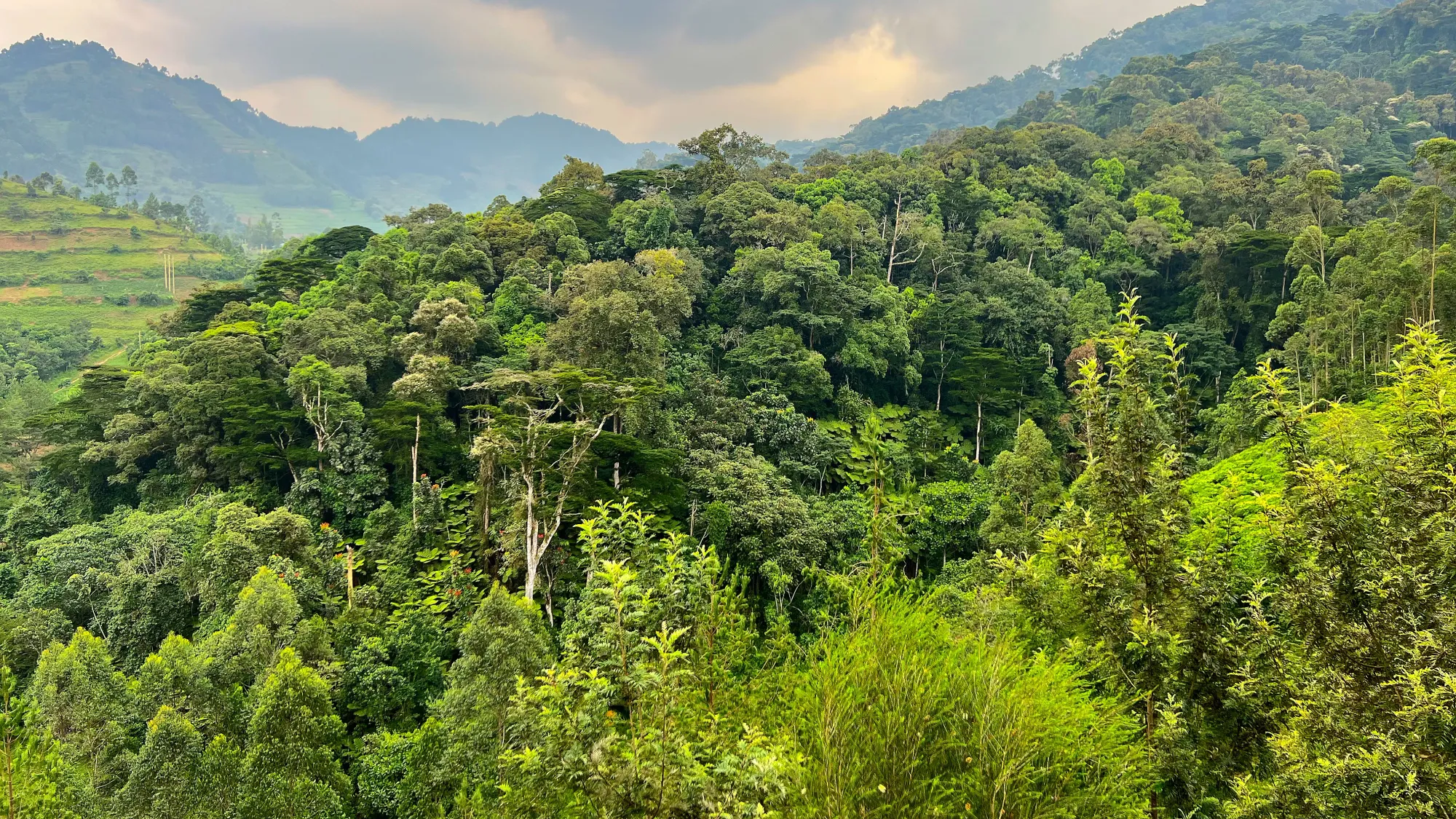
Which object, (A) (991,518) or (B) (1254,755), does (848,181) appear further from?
(B) (1254,755)

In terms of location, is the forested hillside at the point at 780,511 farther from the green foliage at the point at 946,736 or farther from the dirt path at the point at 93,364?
the dirt path at the point at 93,364

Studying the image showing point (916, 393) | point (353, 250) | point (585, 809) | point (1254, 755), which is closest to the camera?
point (585, 809)

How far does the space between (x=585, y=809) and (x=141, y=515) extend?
16312 mm

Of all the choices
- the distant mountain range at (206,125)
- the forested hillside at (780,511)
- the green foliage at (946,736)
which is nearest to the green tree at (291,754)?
the forested hillside at (780,511)

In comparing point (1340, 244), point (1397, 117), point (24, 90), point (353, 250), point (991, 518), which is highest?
point (24, 90)

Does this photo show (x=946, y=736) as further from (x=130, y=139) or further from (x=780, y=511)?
(x=130, y=139)

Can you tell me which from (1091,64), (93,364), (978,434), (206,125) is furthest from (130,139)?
(978,434)

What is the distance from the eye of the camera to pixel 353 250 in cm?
2711

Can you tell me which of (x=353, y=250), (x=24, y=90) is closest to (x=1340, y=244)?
(x=353, y=250)

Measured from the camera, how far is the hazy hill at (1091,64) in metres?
95.6

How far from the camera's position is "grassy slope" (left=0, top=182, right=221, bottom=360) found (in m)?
44.2

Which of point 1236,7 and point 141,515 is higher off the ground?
point 1236,7

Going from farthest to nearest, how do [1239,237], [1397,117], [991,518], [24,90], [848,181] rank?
[24,90] → [1397,117] → [848,181] → [1239,237] → [991,518]

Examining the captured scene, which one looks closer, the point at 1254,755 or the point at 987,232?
the point at 1254,755
